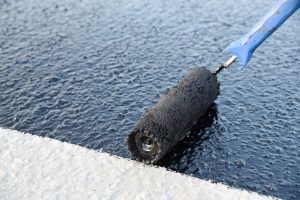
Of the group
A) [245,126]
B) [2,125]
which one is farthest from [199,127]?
[2,125]

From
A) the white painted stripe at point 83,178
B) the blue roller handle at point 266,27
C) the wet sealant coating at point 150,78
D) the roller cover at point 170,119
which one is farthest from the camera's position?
the wet sealant coating at point 150,78

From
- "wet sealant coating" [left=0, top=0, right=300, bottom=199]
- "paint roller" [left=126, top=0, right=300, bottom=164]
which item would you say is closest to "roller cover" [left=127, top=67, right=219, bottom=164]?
"paint roller" [left=126, top=0, right=300, bottom=164]

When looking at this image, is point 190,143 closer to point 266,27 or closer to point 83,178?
point 83,178

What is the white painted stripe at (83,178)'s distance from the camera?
12.4 metres

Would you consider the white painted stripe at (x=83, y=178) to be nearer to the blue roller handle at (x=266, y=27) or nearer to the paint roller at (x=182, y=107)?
the paint roller at (x=182, y=107)

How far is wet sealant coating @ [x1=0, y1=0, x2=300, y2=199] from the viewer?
14172 millimetres

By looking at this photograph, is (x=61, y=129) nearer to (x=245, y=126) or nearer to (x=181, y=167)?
(x=181, y=167)

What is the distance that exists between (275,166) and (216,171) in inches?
72.7

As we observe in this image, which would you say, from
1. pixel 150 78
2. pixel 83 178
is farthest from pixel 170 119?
pixel 150 78

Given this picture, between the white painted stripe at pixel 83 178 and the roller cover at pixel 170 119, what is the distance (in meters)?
0.56

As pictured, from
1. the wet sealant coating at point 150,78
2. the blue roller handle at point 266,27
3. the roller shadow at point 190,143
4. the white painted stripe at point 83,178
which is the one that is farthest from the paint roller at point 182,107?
the wet sealant coating at point 150,78

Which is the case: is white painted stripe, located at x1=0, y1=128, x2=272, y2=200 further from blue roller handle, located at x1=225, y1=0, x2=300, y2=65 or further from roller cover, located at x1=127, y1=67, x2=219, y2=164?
blue roller handle, located at x1=225, y1=0, x2=300, y2=65

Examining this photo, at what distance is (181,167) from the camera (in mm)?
13695

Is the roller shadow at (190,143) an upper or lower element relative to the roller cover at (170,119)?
lower
